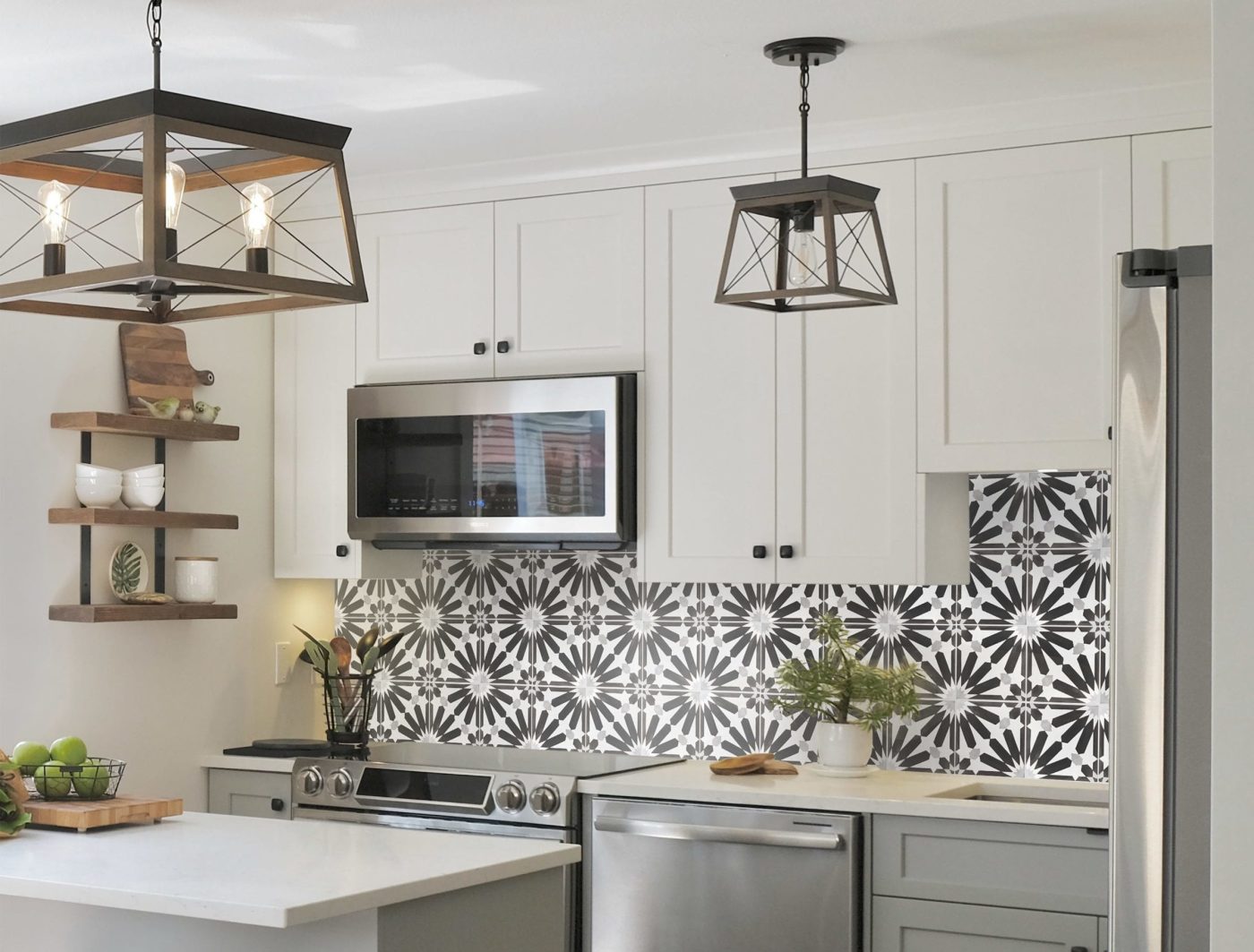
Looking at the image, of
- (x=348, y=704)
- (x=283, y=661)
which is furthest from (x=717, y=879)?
(x=283, y=661)

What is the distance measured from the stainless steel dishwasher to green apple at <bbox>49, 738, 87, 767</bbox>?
1.22 m

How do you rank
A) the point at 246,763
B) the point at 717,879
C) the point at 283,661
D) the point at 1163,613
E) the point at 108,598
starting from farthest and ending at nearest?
the point at 283,661
the point at 246,763
the point at 108,598
the point at 717,879
the point at 1163,613

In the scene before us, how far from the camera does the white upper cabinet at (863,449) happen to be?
361cm

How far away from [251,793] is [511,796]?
0.88 m

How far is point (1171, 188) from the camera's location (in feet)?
11.0

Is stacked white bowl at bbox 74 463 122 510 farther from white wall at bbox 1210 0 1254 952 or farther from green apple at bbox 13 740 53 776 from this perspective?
white wall at bbox 1210 0 1254 952

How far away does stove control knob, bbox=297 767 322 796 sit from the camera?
4.02 meters

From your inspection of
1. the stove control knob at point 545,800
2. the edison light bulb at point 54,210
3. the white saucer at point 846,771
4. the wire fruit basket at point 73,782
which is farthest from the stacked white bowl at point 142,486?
the white saucer at point 846,771

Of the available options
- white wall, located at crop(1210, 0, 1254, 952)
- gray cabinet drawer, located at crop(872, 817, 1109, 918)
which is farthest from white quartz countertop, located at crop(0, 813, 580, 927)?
white wall, located at crop(1210, 0, 1254, 952)

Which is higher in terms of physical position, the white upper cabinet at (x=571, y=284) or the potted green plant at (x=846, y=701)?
the white upper cabinet at (x=571, y=284)

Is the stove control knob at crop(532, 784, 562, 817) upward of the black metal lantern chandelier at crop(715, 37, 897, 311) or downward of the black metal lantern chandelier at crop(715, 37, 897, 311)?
downward

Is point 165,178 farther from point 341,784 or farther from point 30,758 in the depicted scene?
point 341,784

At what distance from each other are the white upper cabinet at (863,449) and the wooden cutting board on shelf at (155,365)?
1.66 m

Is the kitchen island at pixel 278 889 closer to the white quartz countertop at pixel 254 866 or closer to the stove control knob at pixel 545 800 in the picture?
the white quartz countertop at pixel 254 866
